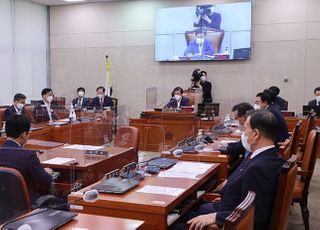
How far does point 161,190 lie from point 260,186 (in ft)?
2.21

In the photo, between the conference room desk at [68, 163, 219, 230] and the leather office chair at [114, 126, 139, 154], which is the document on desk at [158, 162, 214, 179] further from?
the leather office chair at [114, 126, 139, 154]

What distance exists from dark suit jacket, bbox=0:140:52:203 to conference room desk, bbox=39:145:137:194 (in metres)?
0.31

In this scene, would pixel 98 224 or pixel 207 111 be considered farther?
pixel 207 111

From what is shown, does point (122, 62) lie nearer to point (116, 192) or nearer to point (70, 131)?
point (70, 131)

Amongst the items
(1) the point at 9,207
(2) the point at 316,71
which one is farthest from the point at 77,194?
(2) the point at 316,71

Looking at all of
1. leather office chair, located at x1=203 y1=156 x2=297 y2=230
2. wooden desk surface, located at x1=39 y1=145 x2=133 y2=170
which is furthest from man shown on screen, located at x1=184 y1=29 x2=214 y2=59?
leather office chair, located at x1=203 y1=156 x2=297 y2=230

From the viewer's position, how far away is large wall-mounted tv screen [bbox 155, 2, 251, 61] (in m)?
9.11

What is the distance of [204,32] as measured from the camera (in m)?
9.38

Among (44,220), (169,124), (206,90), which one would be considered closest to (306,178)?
(44,220)

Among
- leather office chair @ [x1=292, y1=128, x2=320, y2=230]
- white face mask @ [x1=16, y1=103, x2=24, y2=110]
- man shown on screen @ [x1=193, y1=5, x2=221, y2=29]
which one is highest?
man shown on screen @ [x1=193, y1=5, x2=221, y2=29]

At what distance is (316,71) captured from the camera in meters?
8.84

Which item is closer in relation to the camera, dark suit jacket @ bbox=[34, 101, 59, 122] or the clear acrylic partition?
dark suit jacket @ bbox=[34, 101, 59, 122]

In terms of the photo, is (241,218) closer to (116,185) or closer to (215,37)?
(116,185)

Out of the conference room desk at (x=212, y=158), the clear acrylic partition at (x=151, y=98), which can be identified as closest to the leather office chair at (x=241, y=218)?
the conference room desk at (x=212, y=158)
